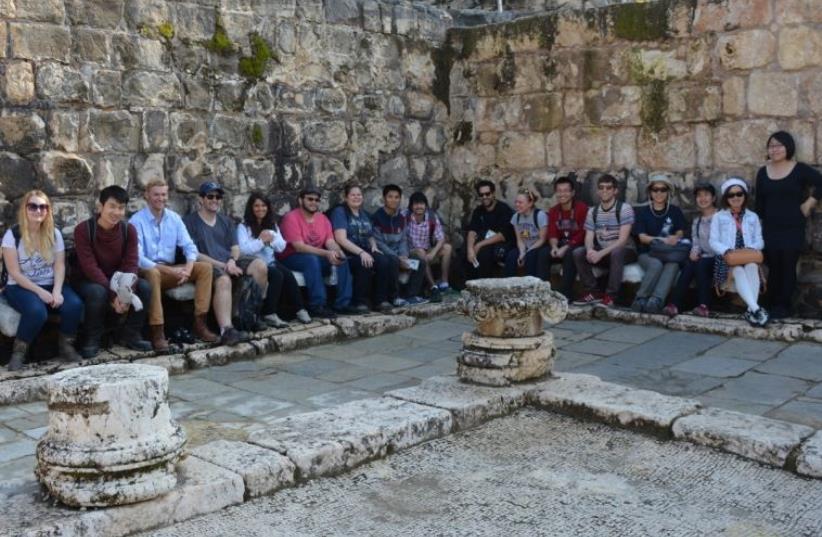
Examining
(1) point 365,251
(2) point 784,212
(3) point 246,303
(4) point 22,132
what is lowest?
(3) point 246,303

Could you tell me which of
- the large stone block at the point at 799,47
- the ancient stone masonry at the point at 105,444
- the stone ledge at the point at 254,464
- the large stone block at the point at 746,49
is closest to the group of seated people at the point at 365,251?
the large stone block at the point at 799,47

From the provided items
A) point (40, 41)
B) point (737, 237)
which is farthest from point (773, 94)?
point (40, 41)

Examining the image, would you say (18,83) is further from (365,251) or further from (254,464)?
(254,464)

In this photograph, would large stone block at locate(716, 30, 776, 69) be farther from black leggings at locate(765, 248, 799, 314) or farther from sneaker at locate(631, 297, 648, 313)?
sneaker at locate(631, 297, 648, 313)

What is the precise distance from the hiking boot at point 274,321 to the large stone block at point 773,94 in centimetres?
480

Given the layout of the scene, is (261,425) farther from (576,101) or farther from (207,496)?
(576,101)

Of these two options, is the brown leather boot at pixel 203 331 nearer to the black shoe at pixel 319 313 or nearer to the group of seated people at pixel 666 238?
the black shoe at pixel 319 313

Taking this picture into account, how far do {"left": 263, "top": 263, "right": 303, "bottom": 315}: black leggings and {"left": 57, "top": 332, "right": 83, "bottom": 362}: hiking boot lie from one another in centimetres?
184

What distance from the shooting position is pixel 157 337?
6973 millimetres

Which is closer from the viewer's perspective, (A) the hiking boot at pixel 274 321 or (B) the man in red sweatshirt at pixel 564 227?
(A) the hiking boot at pixel 274 321

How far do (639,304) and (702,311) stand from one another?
58cm

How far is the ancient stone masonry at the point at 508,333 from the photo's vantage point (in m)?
5.49

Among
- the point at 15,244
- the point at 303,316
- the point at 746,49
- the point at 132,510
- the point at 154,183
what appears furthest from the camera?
the point at 746,49

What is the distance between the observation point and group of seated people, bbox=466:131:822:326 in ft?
25.7
